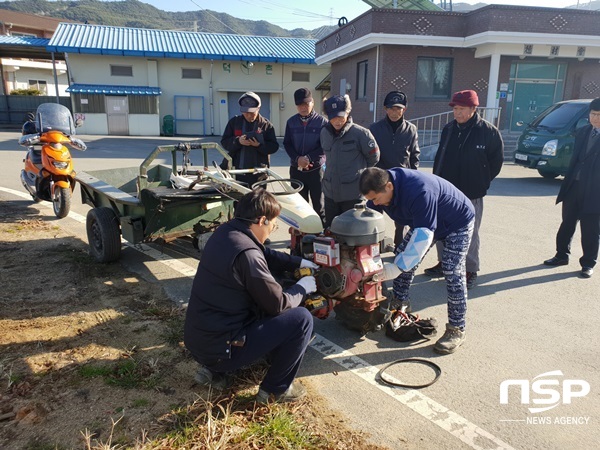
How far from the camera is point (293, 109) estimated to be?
2825 centimetres

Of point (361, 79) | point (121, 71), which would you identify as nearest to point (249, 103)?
point (361, 79)

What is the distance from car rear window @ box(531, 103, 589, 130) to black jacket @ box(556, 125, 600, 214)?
7.03 metres

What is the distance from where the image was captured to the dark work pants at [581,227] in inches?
209

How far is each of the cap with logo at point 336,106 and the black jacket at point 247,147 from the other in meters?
1.38

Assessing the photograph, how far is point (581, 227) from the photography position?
A: 545 cm

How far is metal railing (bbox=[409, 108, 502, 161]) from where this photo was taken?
17.7m

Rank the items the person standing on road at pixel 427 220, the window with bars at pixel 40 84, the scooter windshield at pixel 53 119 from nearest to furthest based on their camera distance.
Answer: the person standing on road at pixel 427 220 → the scooter windshield at pixel 53 119 → the window with bars at pixel 40 84

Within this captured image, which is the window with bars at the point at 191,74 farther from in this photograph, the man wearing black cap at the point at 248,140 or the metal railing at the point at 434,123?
the man wearing black cap at the point at 248,140

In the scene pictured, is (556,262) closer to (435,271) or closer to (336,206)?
(435,271)

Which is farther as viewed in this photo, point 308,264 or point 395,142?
point 395,142

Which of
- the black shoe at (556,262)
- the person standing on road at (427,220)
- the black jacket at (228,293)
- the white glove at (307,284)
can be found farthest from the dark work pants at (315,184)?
the black jacket at (228,293)

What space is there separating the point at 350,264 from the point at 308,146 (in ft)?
8.16

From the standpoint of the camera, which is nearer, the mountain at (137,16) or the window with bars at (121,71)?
the window with bars at (121,71)

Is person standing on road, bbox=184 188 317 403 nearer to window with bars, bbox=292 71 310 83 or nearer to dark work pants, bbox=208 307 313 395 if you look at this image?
dark work pants, bbox=208 307 313 395
